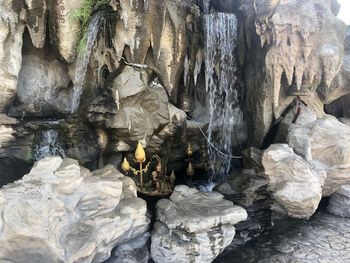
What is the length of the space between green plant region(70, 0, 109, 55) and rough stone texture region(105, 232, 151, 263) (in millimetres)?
4793

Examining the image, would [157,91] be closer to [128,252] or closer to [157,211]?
[157,211]

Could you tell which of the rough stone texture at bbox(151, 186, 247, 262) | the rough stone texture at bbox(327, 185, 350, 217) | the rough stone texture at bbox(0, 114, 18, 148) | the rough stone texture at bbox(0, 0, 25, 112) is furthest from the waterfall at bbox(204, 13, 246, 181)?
the rough stone texture at bbox(0, 114, 18, 148)

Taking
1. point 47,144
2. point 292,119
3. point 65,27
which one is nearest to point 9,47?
point 65,27

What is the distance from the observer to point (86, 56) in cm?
865

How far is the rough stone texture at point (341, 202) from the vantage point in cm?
924

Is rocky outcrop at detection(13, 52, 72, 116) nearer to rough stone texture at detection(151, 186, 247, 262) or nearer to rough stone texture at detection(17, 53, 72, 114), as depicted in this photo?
rough stone texture at detection(17, 53, 72, 114)

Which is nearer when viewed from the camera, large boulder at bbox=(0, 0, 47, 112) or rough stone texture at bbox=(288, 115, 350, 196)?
large boulder at bbox=(0, 0, 47, 112)

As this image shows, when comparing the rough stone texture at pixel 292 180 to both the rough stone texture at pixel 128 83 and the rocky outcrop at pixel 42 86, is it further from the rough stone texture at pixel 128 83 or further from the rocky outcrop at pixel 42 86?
the rocky outcrop at pixel 42 86

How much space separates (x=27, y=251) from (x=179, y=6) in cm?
694

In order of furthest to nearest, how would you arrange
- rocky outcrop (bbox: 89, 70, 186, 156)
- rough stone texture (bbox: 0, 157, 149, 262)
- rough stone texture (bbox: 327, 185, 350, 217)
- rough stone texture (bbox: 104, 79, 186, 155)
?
A: rough stone texture (bbox: 327, 185, 350, 217), rough stone texture (bbox: 104, 79, 186, 155), rocky outcrop (bbox: 89, 70, 186, 156), rough stone texture (bbox: 0, 157, 149, 262)

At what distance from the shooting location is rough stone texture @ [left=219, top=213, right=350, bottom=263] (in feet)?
24.4

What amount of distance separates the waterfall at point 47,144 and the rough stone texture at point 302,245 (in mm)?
4858

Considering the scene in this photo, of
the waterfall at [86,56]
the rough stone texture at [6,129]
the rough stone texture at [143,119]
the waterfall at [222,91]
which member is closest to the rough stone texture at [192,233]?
the rough stone texture at [143,119]

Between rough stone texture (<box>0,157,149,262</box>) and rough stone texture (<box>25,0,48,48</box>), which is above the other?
rough stone texture (<box>25,0,48,48</box>)
